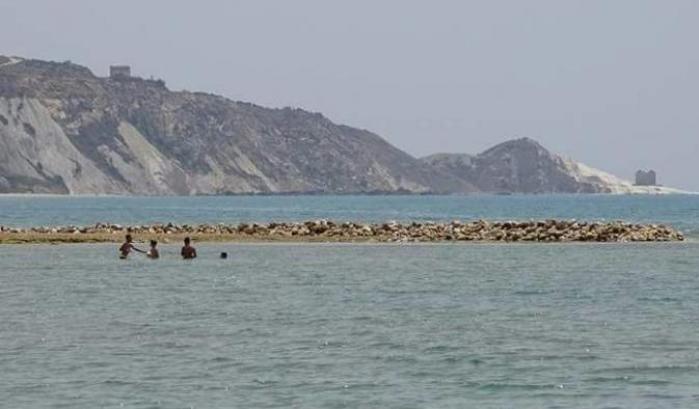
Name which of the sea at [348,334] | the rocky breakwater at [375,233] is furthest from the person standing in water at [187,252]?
the rocky breakwater at [375,233]

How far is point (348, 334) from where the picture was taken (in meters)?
30.0

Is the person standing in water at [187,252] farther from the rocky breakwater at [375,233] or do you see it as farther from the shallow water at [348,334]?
the rocky breakwater at [375,233]

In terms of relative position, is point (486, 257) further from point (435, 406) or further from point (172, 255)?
point (435, 406)

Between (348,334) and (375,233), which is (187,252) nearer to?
(375,233)

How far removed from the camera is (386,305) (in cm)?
3631

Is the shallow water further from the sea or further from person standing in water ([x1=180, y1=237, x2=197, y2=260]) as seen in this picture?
person standing in water ([x1=180, y1=237, x2=197, y2=260])

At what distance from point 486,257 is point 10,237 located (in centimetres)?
2047

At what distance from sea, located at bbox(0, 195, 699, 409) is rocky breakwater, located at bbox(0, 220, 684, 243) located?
578 inches

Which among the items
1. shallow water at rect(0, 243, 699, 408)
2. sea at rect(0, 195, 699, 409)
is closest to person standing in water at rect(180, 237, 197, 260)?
sea at rect(0, 195, 699, 409)

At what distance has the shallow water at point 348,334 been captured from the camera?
2286 cm

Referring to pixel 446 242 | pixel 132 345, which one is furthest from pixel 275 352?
pixel 446 242

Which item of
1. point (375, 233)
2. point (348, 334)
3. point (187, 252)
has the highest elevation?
point (375, 233)

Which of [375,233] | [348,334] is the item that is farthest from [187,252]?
[348,334]

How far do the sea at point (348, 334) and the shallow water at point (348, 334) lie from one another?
0.06 meters
